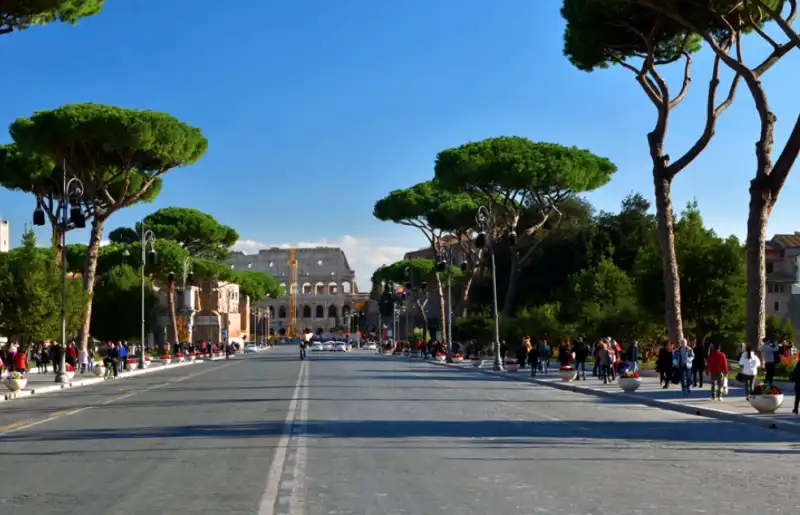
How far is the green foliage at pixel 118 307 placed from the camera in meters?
76.5

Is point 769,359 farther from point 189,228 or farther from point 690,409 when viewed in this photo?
point 189,228

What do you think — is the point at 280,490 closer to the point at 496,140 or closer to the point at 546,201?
the point at 496,140

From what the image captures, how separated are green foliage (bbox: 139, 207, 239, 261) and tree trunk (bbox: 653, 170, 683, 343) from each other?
191 ft

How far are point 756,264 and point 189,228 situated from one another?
212ft

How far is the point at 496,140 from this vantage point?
63031 millimetres

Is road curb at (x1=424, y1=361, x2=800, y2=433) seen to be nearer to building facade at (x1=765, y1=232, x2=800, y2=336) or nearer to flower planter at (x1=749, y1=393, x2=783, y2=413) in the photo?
flower planter at (x1=749, y1=393, x2=783, y2=413)

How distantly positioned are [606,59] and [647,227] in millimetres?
24797

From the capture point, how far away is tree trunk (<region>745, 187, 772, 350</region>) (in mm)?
32344

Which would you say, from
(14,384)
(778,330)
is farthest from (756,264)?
(14,384)

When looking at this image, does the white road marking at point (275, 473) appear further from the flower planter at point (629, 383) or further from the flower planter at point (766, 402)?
the flower planter at point (629, 383)

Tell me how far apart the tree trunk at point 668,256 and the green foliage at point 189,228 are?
191 ft

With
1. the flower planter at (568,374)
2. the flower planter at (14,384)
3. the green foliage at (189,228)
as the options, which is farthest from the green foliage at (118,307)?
the flower planter at (568,374)

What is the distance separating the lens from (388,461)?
44.8 ft

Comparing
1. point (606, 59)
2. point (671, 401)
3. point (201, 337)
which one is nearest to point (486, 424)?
point (671, 401)
